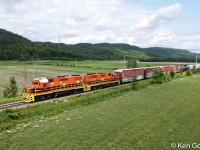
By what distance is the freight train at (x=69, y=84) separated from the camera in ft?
120

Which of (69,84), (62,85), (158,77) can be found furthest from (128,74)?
(62,85)

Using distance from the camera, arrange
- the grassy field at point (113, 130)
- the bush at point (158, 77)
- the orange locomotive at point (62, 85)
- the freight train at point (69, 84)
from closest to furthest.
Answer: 1. the grassy field at point (113, 130)
2. the orange locomotive at point (62, 85)
3. the freight train at point (69, 84)
4. the bush at point (158, 77)

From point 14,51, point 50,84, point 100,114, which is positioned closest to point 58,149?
point 100,114

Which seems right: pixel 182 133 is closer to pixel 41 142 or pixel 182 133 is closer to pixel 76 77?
pixel 41 142

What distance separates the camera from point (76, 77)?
44.6 metres

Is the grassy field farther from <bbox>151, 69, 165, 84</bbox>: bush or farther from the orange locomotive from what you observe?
<bbox>151, 69, 165, 84</bbox>: bush

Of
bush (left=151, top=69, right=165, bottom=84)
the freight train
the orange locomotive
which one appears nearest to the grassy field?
the orange locomotive

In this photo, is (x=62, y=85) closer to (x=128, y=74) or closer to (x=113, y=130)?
(x=128, y=74)

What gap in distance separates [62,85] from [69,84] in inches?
69.9

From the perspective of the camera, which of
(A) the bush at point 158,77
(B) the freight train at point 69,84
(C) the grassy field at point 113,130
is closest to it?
(C) the grassy field at point 113,130

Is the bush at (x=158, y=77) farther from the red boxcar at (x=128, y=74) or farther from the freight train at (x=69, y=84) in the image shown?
the freight train at (x=69, y=84)

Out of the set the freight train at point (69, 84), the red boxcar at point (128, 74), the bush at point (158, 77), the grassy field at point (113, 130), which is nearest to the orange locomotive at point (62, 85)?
the freight train at point (69, 84)

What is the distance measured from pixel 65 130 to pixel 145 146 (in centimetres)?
636

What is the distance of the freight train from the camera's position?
36.7 meters
